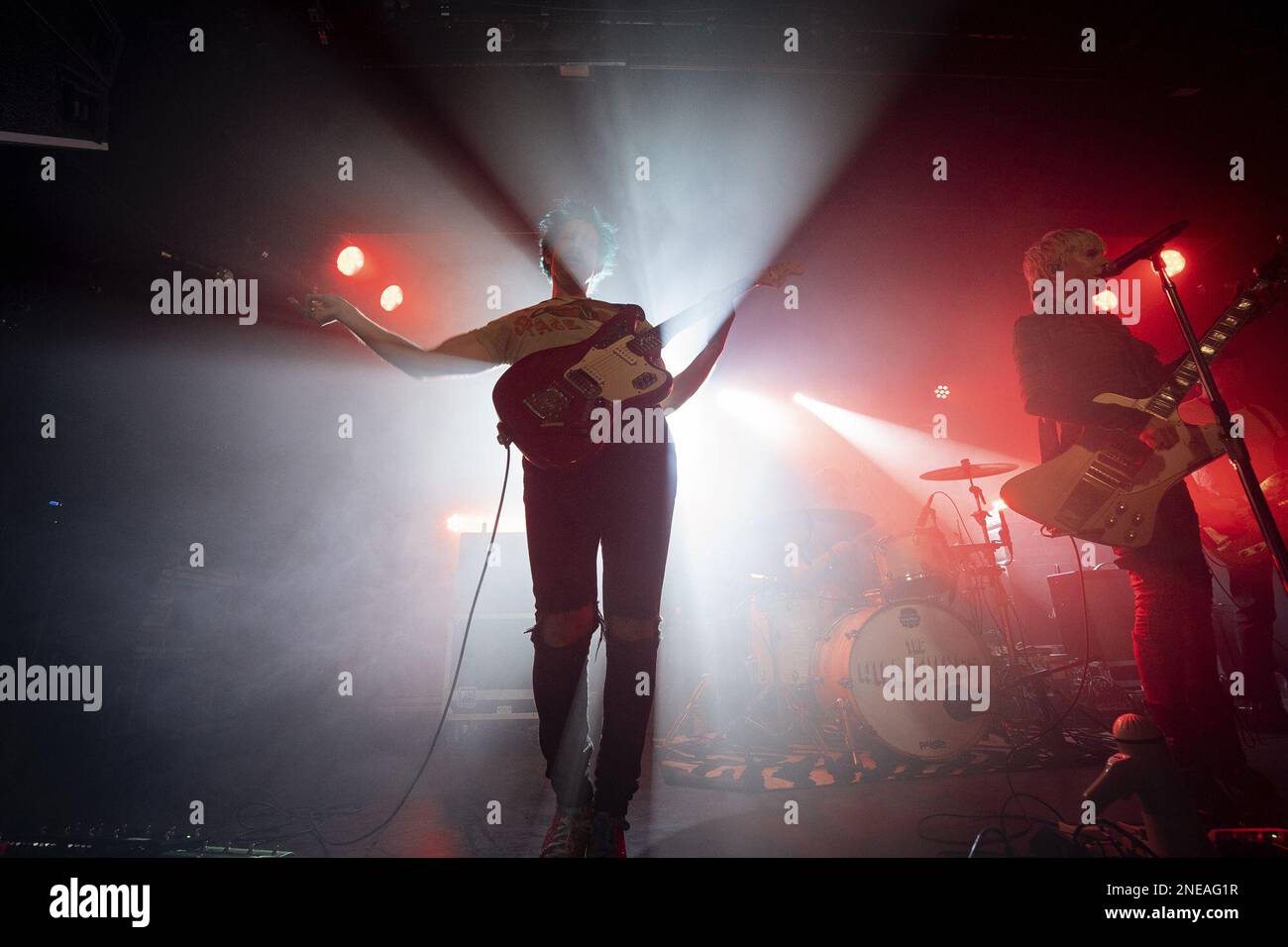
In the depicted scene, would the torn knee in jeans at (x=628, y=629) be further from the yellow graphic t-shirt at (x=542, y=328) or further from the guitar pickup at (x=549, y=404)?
the yellow graphic t-shirt at (x=542, y=328)

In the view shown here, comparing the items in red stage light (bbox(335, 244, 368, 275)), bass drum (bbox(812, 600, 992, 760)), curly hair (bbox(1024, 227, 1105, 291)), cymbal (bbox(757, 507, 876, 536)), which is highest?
red stage light (bbox(335, 244, 368, 275))

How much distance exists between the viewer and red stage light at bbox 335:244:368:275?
5.44 meters

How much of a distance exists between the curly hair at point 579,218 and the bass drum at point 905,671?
8.59 feet

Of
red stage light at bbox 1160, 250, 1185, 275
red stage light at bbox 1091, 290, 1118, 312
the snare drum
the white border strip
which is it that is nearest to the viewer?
the white border strip

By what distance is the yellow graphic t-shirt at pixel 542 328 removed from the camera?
221 cm

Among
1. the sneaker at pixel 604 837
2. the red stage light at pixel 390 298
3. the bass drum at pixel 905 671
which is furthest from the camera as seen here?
the red stage light at pixel 390 298

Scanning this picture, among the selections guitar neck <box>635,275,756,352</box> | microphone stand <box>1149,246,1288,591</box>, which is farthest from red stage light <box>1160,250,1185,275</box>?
guitar neck <box>635,275,756,352</box>

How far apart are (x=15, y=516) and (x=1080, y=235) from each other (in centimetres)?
550

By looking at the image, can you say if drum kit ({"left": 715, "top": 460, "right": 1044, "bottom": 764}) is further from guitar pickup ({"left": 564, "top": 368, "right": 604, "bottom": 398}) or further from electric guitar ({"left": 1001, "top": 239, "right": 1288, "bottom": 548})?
guitar pickup ({"left": 564, "top": 368, "right": 604, "bottom": 398})

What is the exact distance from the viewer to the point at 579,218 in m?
2.34

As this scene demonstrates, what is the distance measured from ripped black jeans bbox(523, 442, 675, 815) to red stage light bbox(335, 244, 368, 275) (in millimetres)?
4346

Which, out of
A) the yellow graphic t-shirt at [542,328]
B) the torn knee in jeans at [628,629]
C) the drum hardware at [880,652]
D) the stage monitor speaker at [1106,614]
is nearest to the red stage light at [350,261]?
the yellow graphic t-shirt at [542,328]

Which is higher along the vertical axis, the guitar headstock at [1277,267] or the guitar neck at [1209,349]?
the guitar headstock at [1277,267]

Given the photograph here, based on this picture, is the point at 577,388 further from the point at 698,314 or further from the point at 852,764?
the point at 852,764
